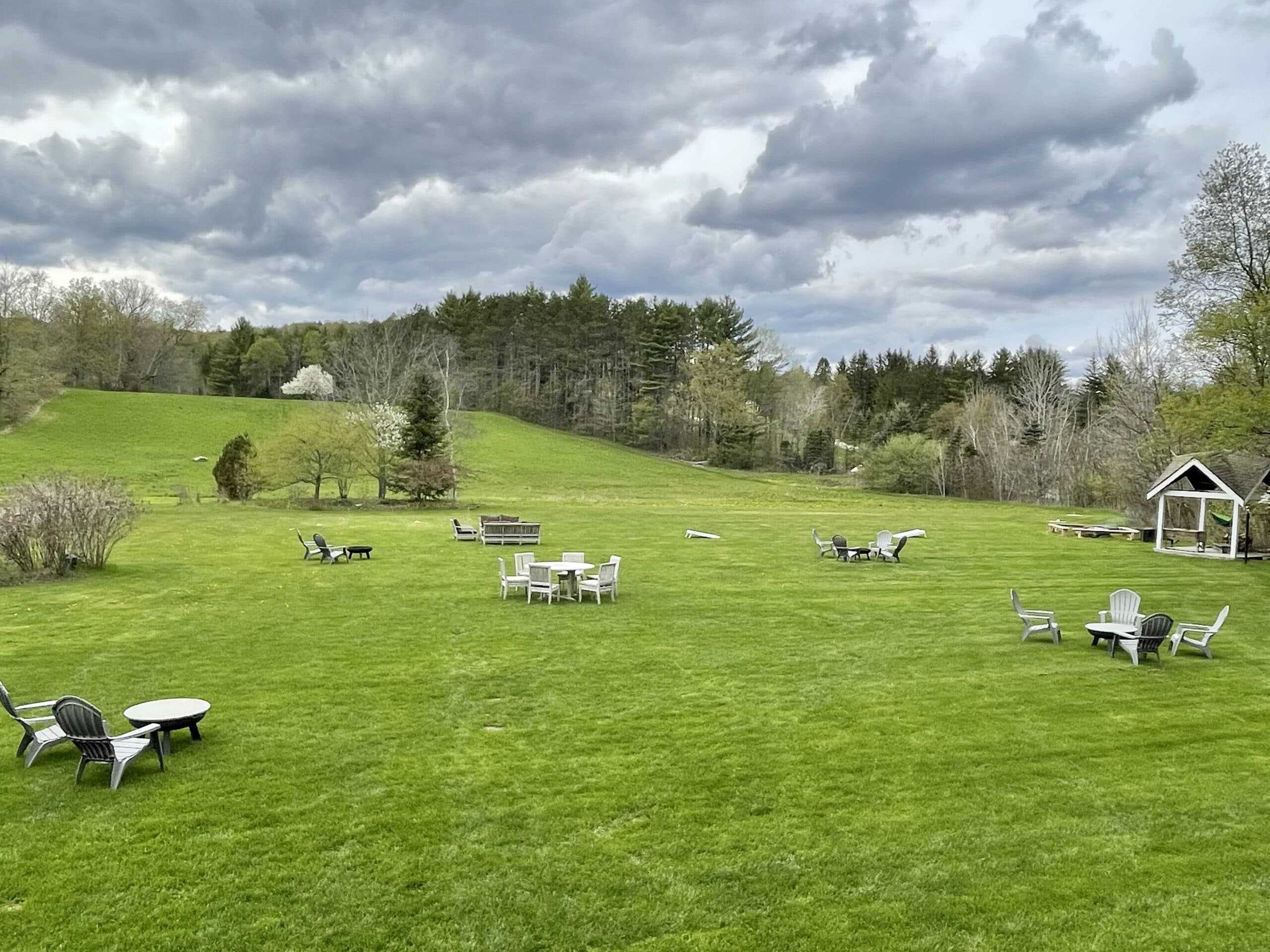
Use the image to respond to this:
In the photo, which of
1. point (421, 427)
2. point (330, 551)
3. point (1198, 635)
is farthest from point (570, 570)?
point (421, 427)

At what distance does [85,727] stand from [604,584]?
10242 millimetres

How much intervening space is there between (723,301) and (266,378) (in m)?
49.1

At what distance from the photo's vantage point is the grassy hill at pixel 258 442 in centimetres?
4931

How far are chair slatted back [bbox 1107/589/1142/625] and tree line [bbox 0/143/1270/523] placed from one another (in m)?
25.5

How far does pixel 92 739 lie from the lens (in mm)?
7469

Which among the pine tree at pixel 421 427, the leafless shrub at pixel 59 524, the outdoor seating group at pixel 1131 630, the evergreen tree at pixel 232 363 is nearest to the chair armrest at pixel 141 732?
the leafless shrub at pixel 59 524

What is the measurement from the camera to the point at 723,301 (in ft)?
284

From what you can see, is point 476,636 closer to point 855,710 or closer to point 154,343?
point 855,710

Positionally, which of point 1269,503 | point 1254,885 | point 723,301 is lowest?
point 1254,885

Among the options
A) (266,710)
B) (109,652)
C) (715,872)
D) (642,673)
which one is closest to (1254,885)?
(715,872)

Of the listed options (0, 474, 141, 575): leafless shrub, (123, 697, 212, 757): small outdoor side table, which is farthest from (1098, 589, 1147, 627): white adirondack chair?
(0, 474, 141, 575): leafless shrub

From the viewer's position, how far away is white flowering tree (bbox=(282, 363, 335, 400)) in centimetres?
7531

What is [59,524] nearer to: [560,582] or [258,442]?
[560,582]

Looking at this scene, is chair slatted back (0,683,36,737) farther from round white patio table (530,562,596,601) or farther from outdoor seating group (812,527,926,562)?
outdoor seating group (812,527,926,562)
